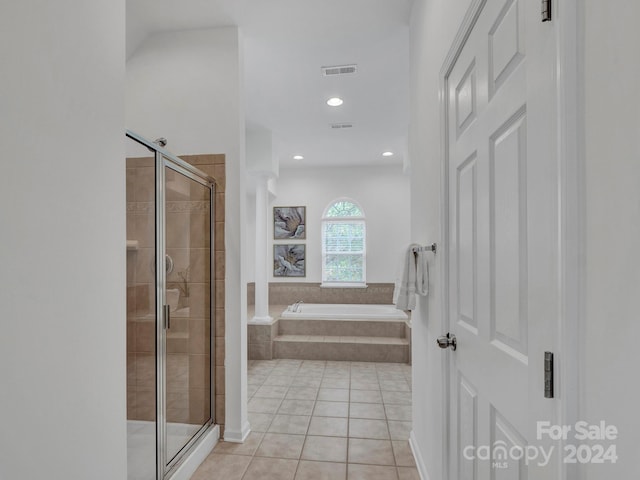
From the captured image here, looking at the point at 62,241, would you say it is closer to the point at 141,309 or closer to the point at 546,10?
the point at 141,309

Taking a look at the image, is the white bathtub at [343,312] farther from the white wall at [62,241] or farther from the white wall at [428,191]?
the white wall at [62,241]

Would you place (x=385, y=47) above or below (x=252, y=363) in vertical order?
above

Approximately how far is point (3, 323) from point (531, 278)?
116cm

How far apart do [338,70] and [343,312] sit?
3.51 metres

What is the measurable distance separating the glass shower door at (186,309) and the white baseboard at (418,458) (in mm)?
1382

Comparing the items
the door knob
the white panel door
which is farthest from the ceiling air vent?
the door knob

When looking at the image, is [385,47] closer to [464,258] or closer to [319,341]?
[464,258]

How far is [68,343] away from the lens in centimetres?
Answer: 89

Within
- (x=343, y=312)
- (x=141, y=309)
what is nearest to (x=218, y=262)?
(x=141, y=309)

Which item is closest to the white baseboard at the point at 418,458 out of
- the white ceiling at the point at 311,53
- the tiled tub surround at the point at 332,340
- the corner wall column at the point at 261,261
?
the tiled tub surround at the point at 332,340

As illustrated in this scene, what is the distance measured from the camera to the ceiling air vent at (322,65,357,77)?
2.94m

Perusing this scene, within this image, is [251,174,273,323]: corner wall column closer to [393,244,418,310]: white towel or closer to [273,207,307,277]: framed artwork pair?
[273,207,307,277]: framed artwork pair

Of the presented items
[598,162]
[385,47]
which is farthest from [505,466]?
[385,47]

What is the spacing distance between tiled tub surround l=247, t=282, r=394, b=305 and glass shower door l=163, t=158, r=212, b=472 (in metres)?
3.48
